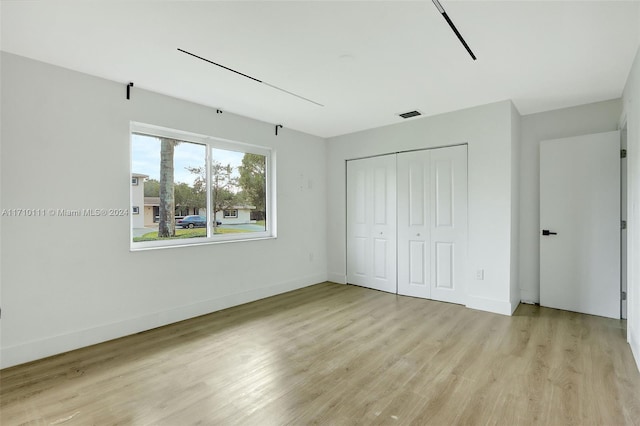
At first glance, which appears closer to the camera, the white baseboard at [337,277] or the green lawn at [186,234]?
the green lawn at [186,234]

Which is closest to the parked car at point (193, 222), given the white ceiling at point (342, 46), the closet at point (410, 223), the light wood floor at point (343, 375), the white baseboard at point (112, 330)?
the white baseboard at point (112, 330)

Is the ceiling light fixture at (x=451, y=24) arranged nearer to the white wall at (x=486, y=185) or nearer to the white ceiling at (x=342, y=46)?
the white ceiling at (x=342, y=46)

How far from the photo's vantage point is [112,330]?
3.00 metres

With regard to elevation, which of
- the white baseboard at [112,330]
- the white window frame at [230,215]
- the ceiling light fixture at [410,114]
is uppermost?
the ceiling light fixture at [410,114]

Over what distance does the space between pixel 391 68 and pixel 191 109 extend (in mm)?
2346

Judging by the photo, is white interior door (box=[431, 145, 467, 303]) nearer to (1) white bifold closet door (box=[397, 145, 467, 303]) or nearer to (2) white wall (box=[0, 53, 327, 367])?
(1) white bifold closet door (box=[397, 145, 467, 303])

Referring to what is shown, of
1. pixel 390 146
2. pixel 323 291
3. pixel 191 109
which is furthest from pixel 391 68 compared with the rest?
pixel 323 291

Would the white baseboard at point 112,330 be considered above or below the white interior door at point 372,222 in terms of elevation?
below

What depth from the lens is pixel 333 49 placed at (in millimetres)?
2447

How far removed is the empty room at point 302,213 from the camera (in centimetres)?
205

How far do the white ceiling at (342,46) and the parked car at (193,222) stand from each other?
1419 mm

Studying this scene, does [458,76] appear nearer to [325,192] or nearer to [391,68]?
[391,68]

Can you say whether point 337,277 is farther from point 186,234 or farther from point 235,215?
point 186,234

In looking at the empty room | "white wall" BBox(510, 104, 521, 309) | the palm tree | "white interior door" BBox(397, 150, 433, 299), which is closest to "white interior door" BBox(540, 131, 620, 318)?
the empty room
